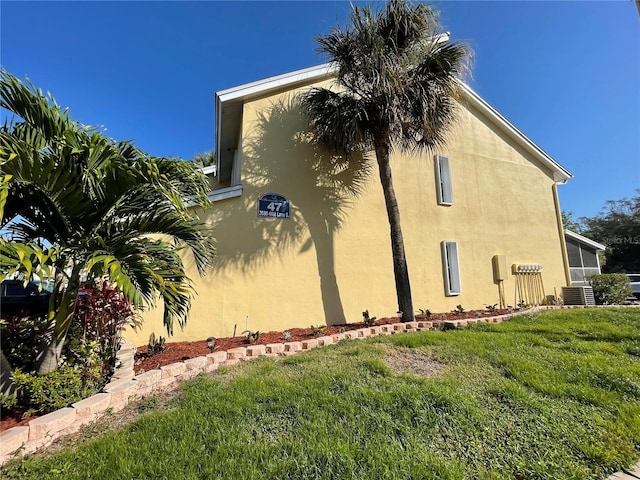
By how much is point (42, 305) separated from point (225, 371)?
140 inches

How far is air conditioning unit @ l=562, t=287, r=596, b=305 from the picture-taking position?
11.3 m

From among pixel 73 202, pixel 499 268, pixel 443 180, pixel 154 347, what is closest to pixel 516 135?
pixel 443 180

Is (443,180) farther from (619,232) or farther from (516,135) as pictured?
(619,232)

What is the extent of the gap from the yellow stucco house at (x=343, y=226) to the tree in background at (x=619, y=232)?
1166 inches

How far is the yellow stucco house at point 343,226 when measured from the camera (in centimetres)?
713

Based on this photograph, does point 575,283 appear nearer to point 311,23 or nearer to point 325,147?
→ point 325,147

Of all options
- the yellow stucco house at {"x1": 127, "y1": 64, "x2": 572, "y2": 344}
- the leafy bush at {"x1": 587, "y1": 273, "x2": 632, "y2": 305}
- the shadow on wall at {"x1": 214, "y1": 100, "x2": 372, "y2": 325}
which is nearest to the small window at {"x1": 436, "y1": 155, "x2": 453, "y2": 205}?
the yellow stucco house at {"x1": 127, "y1": 64, "x2": 572, "y2": 344}

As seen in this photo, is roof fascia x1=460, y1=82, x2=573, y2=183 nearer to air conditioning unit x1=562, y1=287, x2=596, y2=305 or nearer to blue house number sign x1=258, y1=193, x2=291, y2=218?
air conditioning unit x1=562, y1=287, x2=596, y2=305

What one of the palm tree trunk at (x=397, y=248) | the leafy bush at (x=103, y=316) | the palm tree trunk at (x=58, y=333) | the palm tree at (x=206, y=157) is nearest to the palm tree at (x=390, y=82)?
the palm tree trunk at (x=397, y=248)

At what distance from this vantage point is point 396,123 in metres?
7.16

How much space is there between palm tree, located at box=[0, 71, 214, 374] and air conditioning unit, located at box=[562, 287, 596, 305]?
1326cm

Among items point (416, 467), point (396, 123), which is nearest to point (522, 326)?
point (396, 123)

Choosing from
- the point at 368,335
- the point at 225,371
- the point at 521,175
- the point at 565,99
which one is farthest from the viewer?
the point at 521,175

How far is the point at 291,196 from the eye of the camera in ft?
26.1
